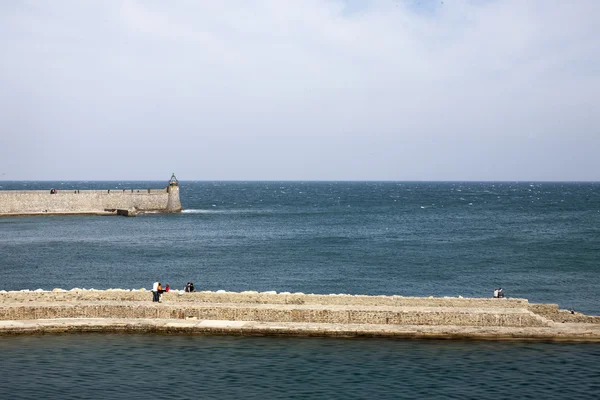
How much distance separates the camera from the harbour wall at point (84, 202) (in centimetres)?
Answer: 9912

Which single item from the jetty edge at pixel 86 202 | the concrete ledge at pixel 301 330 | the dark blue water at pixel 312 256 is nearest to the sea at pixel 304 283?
the dark blue water at pixel 312 256

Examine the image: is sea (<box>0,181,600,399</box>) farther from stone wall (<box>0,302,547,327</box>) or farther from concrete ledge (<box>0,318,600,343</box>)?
stone wall (<box>0,302,547,327</box>)

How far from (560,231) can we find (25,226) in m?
63.9

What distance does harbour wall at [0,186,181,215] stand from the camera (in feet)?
325

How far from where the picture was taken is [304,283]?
1812 inches

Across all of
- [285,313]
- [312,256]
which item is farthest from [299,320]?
[312,256]

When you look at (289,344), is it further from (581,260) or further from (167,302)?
(581,260)

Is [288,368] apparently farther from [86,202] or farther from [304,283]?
[86,202]

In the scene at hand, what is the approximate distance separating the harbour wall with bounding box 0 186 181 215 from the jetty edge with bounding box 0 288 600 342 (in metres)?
75.1

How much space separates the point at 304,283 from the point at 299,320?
19177mm

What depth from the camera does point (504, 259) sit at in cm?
5966

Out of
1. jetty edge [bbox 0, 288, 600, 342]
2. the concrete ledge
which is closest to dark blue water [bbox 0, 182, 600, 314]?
jetty edge [bbox 0, 288, 600, 342]

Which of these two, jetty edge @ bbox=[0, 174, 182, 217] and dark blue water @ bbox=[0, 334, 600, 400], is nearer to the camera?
dark blue water @ bbox=[0, 334, 600, 400]

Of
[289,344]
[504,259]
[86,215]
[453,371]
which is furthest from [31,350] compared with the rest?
[86,215]
